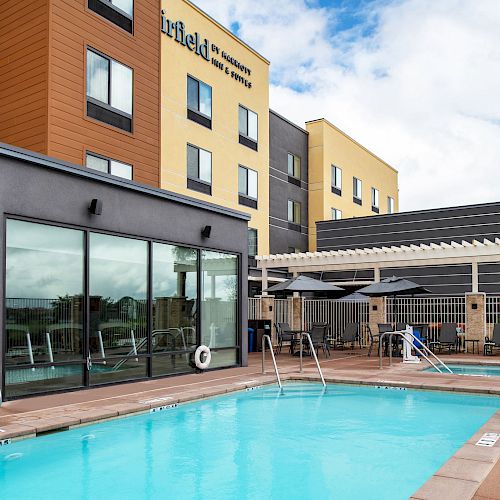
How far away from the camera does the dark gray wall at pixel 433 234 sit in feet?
83.8

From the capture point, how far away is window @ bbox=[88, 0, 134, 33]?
49.4 ft

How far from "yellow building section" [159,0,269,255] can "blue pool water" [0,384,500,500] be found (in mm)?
11283

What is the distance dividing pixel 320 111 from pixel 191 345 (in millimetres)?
22258

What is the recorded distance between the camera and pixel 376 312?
63.6 feet

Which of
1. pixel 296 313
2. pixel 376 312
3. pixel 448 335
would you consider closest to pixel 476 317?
pixel 448 335

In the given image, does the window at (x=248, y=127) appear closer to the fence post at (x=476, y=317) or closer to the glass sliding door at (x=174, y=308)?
the fence post at (x=476, y=317)

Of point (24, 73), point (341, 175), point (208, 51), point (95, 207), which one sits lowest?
point (95, 207)

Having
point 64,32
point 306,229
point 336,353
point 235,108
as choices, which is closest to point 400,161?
point 306,229

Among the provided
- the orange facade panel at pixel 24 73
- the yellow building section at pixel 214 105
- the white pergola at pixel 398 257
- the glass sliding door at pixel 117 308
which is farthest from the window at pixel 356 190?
the glass sliding door at pixel 117 308

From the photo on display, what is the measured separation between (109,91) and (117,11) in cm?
234

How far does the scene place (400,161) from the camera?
39156 millimetres

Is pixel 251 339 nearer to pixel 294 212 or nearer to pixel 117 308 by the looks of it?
pixel 117 308

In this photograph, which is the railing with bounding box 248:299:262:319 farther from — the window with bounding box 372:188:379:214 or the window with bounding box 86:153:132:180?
the window with bounding box 372:188:379:214

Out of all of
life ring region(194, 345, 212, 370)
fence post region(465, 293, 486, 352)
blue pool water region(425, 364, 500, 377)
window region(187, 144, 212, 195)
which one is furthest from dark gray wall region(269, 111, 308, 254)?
life ring region(194, 345, 212, 370)
